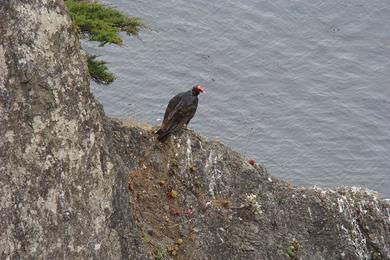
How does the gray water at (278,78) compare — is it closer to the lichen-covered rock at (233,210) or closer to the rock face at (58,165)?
the lichen-covered rock at (233,210)

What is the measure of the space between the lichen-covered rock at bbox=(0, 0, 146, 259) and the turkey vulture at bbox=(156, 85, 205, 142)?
6.67 m

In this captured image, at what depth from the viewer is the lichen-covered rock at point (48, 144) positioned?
11125 mm

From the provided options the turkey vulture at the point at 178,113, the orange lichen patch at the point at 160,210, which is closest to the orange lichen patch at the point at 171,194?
the orange lichen patch at the point at 160,210

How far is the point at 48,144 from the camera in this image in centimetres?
1152

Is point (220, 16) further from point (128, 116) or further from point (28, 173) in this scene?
point (28, 173)

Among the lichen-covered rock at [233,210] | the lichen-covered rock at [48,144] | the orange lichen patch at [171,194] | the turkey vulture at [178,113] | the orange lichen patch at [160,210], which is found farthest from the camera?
the turkey vulture at [178,113]

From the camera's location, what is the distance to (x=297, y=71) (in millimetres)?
45375

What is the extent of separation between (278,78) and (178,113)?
85.5ft

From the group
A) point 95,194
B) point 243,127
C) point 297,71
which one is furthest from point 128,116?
point 95,194

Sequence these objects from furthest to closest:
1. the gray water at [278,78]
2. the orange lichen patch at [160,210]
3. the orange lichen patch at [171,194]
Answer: the gray water at [278,78]
the orange lichen patch at [171,194]
the orange lichen patch at [160,210]

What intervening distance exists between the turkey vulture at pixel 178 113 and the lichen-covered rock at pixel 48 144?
6.67 meters

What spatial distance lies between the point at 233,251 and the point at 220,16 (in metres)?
30.4

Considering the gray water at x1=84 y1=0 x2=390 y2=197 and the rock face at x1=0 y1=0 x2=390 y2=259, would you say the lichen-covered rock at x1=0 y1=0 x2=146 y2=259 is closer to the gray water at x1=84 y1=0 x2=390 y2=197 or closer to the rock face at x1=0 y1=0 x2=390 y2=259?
the rock face at x1=0 y1=0 x2=390 y2=259

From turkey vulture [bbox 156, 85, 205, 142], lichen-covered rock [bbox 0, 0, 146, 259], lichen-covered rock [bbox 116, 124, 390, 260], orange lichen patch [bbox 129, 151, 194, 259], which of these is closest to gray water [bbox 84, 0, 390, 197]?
lichen-covered rock [bbox 116, 124, 390, 260]
